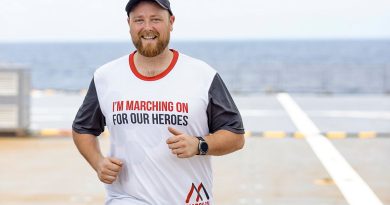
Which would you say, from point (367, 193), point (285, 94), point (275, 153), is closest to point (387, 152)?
point (275, 153)

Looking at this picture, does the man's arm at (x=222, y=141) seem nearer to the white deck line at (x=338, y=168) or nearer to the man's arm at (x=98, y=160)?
the man's arm at (x=98, y=160)

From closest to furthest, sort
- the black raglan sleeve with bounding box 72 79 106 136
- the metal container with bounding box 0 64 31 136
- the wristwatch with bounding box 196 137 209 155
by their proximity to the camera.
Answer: the wristwatch with bounding box 196 137 209 155 → the black raglan sleeve with bounding box 72 79 106 136 → the metal container with bounding box 0 64 31 136

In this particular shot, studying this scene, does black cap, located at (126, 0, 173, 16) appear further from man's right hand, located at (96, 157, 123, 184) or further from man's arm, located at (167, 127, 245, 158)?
man's right hand, located at (96, 157, 123, 184)

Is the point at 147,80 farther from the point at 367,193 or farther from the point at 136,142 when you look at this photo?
the point at 367,193

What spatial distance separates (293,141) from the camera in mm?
14070

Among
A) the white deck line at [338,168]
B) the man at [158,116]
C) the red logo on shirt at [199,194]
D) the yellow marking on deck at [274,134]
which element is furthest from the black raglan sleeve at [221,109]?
the yellow marking on deck at [274,134]

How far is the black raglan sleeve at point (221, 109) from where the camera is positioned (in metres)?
4.00

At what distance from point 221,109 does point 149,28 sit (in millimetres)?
552

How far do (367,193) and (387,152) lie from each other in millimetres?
3795

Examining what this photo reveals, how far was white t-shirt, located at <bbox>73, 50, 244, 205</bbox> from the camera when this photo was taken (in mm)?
3936

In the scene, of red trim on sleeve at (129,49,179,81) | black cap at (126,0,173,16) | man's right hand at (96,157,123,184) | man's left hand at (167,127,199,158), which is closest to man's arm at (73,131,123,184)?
man's right hand at (96,157,123,184)

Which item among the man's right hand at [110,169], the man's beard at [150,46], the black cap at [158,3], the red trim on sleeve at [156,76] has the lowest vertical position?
the man's right hand at [110,169]

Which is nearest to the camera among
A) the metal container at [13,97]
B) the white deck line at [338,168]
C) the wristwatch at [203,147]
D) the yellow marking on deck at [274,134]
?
the wristwatch at [203,147]

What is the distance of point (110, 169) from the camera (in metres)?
3.92
